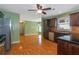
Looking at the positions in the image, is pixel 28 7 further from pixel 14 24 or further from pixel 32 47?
pixel 32 47

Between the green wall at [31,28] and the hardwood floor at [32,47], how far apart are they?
95mm

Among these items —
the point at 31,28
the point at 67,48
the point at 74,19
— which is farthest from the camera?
the point at 31,28

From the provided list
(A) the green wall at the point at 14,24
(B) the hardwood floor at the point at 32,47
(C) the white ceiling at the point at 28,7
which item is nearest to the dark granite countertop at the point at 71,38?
(B) the hardwood floor at the point at 32,47

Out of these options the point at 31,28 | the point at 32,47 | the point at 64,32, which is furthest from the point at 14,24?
the point at 64,32

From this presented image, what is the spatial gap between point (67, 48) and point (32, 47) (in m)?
0.63

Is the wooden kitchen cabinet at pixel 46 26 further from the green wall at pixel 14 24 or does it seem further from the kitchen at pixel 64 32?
the green wall at pixel 14 24

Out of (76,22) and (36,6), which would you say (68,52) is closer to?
(76,22)

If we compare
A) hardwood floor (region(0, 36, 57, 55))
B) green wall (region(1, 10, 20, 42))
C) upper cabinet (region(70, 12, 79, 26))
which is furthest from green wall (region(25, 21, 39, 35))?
upper cabinet (region(70, 12, 79, 26))

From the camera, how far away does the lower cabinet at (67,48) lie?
1691 millimetres

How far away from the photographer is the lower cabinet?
169 cm

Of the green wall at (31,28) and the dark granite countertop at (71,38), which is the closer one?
the dark granite countertop at (71,38)

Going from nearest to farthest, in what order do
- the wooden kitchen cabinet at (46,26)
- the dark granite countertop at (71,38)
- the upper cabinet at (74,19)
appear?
the upper cabinet at (74,19)
the dark granite countertop at (71,38)
the wooden kitchen cabinet at (46,26)

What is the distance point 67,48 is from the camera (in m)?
1.80

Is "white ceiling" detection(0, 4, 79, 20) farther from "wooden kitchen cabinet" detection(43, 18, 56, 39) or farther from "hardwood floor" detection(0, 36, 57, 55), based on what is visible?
"hardwood floor" detection(0, 36, 57, 55)
